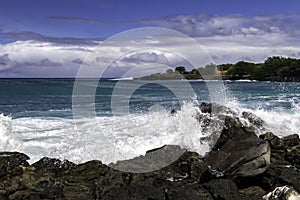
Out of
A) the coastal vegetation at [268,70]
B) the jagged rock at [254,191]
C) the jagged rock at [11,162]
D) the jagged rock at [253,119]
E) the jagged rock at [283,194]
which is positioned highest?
the coastal vegetation at [268,70]

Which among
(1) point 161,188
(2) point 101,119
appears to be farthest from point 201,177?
(2) point 101,119

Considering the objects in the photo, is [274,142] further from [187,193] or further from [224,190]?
[187,193]

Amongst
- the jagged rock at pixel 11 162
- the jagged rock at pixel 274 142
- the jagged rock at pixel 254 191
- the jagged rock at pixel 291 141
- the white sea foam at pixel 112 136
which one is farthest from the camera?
the white sea foam at pixel 112 136

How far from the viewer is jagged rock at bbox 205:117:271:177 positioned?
7055 millimetres

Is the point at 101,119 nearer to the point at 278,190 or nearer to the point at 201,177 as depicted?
the point at 201,177

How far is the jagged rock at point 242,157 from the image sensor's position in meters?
7.05

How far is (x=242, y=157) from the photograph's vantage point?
7.35 m

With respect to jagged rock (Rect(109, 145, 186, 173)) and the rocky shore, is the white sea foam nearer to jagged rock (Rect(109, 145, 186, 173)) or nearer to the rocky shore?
jagged rock (Rect(109, 145, 186, 173))

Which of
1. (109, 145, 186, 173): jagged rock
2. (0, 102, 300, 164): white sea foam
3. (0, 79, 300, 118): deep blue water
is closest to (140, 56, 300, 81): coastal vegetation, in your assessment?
(0, 79, 300, 118): deep blue water

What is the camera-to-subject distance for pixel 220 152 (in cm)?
812

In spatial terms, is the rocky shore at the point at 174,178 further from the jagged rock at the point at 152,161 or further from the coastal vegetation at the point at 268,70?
the coastal vegetation at the point at 268,70

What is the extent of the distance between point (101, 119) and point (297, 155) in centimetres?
945

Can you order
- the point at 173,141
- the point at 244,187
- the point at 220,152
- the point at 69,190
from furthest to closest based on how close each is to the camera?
the point at 173,141, the point at 220,152, the point at 244,187, the point at 69,190

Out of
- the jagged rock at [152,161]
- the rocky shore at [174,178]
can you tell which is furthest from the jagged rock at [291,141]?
the jagged rock at [152,161]
